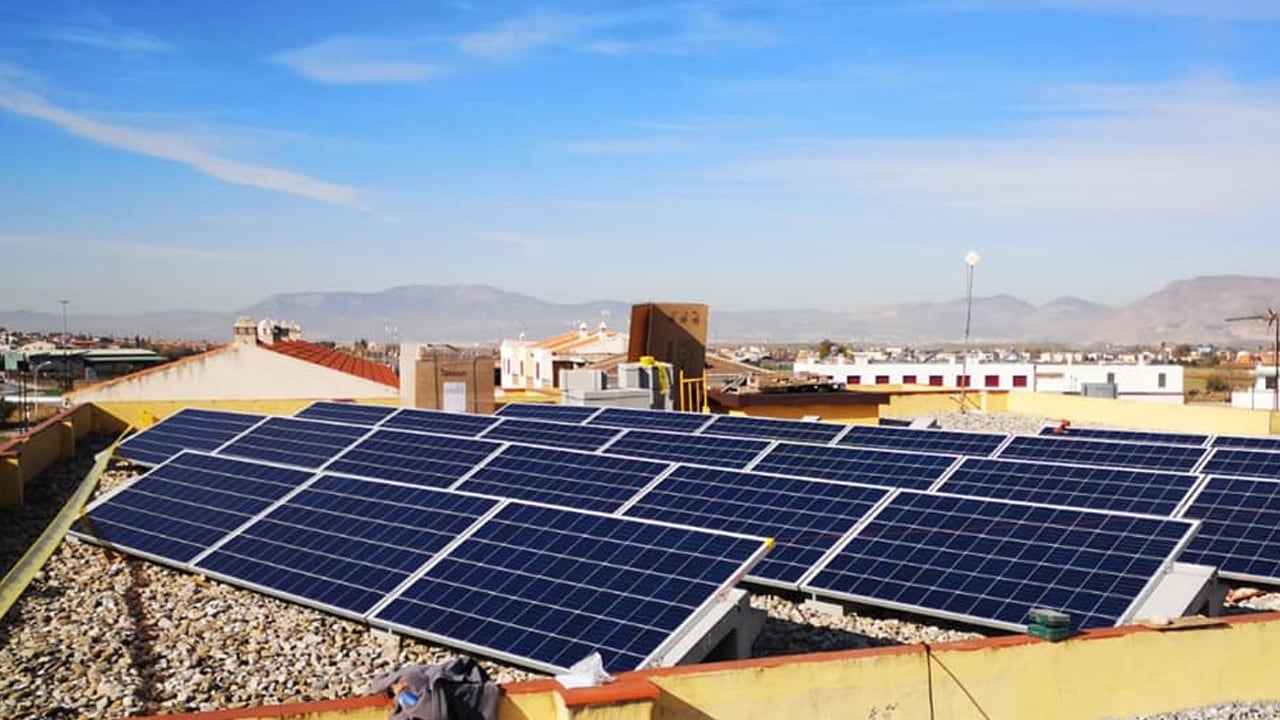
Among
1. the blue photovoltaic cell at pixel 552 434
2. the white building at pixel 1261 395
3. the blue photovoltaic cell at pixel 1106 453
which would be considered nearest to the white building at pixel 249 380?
the blue photovoltaic cell at pixel 552 434

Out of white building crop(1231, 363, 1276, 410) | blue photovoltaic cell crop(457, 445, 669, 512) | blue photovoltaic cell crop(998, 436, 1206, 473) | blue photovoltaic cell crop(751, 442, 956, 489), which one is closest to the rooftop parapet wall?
blue photovoltaic cell crop(457, 445, 669, 512)

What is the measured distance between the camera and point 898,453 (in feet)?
61.4

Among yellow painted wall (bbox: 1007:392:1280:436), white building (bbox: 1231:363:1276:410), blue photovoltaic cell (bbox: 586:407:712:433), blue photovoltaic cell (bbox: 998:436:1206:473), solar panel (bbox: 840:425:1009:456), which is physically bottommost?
white building (bbox: 1231:363:1276:410)

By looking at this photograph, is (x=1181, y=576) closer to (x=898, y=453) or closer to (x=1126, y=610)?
(x=1126, y=610)

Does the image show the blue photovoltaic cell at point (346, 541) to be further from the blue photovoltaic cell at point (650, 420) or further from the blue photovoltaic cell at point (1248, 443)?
the blue photovoltaic cell at point (1248, 443)

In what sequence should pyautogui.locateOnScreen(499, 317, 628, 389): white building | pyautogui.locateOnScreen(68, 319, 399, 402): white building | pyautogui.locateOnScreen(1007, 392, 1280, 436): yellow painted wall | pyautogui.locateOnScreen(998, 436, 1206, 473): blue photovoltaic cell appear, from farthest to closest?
1. pyautogui.locateOnScreen(499, 317, 628, 389): white building
2. pyautogui.locateOnScreen(68, 319, 399, 402): white building
3. pyautogui.locateOnScreen(1007, 392, 1280, 436): yellow painted wall
4. pyautogui.locateOnScreen(998, 436, 1206, 473): blue photovoltaic cell

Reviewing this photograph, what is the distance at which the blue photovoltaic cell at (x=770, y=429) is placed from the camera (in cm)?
2256

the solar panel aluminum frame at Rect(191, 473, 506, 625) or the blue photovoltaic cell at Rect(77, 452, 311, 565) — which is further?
the blue photovoltaic cell at Rect(77, 452, 311, 565)

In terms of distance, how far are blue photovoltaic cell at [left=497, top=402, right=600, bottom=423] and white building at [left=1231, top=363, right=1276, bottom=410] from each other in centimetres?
2946

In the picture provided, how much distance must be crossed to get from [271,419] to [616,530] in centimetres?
1354

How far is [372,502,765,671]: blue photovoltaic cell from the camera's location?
10.2 m

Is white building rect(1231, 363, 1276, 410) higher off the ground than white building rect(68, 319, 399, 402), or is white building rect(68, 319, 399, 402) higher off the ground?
white building rect(68, 319, 399, 402)

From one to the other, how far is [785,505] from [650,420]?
29.3ft

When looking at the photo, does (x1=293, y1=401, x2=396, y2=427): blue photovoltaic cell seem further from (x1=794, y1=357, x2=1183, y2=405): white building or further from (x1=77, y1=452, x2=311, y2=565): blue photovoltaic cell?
(x1=794, y1=357, x2=1183, y2=405): white building
